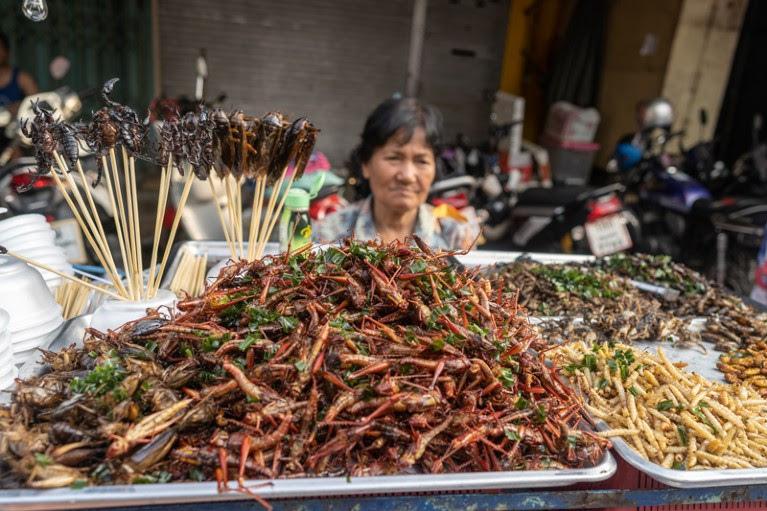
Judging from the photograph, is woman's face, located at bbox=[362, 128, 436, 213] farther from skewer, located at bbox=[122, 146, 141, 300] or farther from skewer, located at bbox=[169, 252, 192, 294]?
skewer, located at bbox=[122, 146, 141, 300]

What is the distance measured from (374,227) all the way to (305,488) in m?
2.34

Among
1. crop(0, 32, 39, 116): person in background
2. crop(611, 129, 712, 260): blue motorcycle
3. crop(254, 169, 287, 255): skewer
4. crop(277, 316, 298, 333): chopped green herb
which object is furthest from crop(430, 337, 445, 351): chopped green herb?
crop(0, 32, 39, 116): person in background

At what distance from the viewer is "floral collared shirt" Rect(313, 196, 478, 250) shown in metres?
3.37

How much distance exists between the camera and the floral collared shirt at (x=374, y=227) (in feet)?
11.1

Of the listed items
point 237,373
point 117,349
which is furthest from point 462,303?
point 117,349

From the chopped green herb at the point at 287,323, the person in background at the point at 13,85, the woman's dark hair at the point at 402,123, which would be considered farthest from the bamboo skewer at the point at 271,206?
the person in background at the point at 13,85

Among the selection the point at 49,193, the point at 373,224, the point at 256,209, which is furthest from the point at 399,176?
the point at 49,193

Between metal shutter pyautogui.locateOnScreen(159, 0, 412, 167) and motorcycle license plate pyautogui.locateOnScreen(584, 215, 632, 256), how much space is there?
428 cm

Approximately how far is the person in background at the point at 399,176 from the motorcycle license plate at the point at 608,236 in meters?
2.16

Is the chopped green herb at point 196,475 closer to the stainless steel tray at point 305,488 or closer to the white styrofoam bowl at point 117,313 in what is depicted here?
the stainless steel tray at point 305,488

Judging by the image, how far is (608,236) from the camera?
16.5 ft

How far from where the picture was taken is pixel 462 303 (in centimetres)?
162

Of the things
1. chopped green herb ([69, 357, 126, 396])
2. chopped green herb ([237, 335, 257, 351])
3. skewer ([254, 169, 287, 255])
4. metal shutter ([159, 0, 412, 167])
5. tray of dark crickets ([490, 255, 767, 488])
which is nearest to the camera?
chopped green herb ([69, 357, 126, 396])

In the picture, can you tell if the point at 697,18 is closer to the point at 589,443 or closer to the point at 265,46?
the point at 265,46
